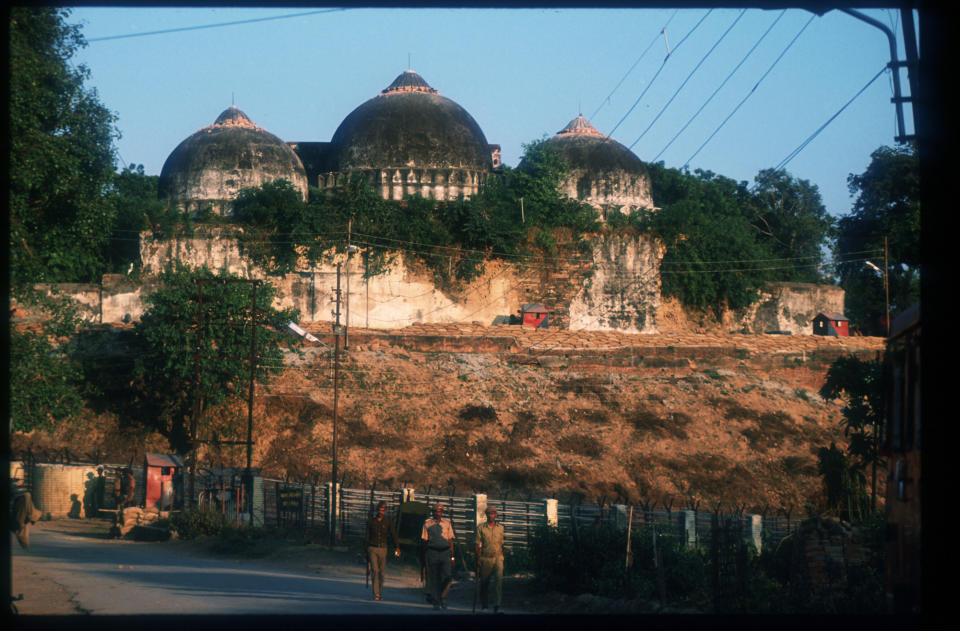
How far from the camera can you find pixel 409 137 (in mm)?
32781

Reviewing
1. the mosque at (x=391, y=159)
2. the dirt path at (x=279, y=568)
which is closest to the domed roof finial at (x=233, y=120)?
the mosque at (x=391, y=159)

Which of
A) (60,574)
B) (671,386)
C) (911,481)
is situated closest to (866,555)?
(911,481)

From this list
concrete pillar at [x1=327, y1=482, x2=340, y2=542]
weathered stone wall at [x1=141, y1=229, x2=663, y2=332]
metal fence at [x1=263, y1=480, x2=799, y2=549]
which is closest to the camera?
metal fence at [x1=263, y1=480, x2=799, y2=549]

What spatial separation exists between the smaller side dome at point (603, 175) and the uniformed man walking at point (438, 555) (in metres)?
24.4

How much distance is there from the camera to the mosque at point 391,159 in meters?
31.7

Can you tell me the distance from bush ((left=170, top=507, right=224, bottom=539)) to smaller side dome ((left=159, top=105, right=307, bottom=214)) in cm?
1541

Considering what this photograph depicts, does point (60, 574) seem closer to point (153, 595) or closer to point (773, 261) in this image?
point (153, 595)

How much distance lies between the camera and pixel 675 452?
23.7 meters

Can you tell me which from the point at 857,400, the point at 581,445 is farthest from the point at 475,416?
the point at 857,400

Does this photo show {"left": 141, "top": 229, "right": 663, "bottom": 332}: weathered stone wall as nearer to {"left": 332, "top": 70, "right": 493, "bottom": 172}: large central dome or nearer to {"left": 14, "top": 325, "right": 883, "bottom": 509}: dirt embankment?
{"left": 14, "top": 325, "right": 883, "bottom": 509}: dirt embankment

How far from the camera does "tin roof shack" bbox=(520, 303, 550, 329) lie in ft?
103

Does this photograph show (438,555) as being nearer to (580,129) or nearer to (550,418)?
(550,418)

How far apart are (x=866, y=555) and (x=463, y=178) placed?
75.0ft

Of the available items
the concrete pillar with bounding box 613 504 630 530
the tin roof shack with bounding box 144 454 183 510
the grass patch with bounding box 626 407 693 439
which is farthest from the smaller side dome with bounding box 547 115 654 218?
the concrete pillar with bounding box 613 504 630 530
